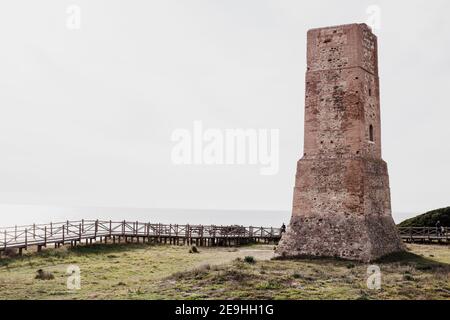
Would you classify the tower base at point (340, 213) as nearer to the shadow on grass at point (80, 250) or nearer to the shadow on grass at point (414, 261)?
the shadow on grass at point (414, 261)

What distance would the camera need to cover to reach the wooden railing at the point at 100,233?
2795cm

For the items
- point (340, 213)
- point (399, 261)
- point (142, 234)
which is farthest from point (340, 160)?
point (142, 234)

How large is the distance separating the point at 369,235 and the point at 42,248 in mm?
17894

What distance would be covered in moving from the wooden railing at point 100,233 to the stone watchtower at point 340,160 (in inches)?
490

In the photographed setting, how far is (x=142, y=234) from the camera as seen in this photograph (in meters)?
36.8

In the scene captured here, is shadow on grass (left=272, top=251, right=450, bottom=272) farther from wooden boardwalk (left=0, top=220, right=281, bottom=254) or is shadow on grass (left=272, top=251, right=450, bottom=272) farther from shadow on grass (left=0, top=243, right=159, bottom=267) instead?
wooden boardwalk (left=0, top=220, right=281, bottom=254)

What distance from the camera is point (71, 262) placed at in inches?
1029

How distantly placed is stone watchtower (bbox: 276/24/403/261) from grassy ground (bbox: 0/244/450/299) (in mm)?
1510

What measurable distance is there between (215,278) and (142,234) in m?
18.5

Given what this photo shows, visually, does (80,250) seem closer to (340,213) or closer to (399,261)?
(340,213)

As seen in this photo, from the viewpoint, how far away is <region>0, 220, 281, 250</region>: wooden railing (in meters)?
28.0

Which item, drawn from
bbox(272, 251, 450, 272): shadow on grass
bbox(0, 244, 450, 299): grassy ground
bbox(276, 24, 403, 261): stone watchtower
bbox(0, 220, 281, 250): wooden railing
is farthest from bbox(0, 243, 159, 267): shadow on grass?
bbox(276, 24, 403, 261): stone watchtower
